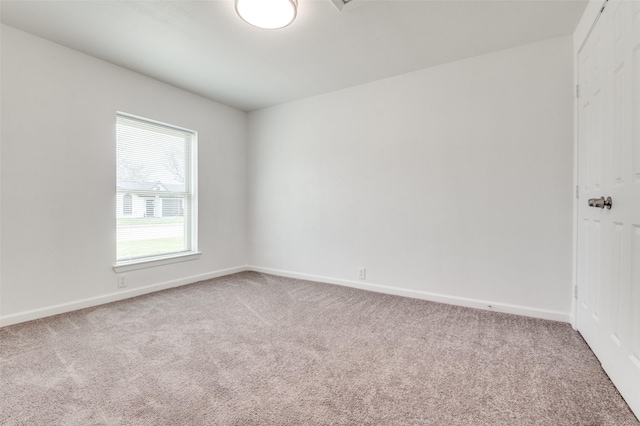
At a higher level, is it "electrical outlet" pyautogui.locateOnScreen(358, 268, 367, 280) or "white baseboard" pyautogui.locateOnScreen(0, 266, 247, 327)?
"electrical outlet" pyautogui.locateOnScreen(358, 268, 367, 280)

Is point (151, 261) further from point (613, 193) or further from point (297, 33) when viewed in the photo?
point (613, 193)

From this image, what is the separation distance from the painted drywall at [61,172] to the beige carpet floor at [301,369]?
0.34 meters

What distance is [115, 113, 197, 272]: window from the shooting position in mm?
3291

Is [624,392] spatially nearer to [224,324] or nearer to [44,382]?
[224,324]

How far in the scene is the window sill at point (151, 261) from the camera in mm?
3196

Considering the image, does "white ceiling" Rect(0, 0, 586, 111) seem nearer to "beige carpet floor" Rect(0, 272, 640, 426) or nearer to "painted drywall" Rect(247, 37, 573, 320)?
"painted drywall" Rect(247, 37, 573, 320)

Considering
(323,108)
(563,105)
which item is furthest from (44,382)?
(563,105)

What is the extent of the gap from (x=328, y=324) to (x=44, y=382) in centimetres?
184

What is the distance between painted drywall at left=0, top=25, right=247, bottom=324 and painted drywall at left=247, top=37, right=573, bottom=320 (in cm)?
187

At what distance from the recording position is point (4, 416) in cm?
139

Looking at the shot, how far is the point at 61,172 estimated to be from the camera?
9.07 feet

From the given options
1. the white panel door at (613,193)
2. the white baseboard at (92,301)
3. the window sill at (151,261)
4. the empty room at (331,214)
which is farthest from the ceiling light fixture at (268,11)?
the white baseboard at (92,301)

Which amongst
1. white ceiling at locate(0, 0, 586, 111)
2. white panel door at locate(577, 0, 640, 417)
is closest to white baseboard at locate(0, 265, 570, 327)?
white panel door at locate(577, 0, 640, 417)

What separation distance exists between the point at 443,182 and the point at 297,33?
6.56 ft
